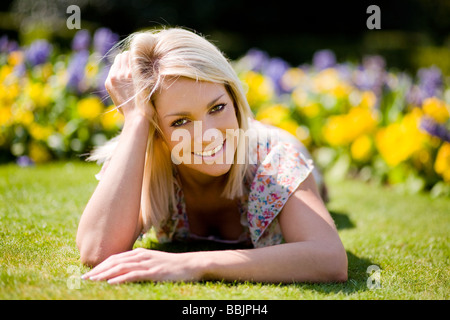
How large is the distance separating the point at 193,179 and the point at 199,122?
0.52 m

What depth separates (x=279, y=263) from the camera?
7.00 feet

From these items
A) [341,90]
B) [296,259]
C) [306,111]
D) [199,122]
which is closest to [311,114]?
[306,111]

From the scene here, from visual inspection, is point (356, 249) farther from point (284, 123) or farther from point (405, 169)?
point (284, 123)

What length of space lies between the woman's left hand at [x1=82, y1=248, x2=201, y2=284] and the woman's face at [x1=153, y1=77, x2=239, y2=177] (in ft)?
1.68

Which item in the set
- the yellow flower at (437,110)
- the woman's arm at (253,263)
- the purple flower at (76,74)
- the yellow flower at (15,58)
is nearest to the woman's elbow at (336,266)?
the woman's arm at (253,263)

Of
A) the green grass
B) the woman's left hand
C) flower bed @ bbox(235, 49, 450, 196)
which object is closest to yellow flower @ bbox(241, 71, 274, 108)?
flower bed @ bbox(235, 49, 450, 196)

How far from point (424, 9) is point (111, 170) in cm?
1666

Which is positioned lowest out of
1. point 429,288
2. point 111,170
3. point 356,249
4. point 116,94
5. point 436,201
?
point 436,201

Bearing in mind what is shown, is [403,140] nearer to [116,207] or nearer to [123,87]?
[123,87]

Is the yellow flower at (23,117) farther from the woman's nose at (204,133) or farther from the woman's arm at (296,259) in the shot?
the woman's arm at (296,259)

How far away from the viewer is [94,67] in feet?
17.4

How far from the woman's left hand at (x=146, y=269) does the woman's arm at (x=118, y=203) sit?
6.6 inches

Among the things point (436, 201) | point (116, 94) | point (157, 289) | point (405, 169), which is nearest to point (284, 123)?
point (405, 169)

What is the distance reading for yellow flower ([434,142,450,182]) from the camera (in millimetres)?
4344
